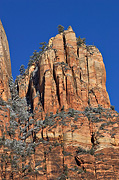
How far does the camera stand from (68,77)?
13075 centimetres

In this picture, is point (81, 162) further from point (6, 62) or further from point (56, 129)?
point (6, 62)

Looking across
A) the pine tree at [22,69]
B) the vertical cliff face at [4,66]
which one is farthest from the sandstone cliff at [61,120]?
the pine tree at [22,69]

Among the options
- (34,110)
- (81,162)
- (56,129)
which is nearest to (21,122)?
(34,110)

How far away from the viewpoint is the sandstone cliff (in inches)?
4528

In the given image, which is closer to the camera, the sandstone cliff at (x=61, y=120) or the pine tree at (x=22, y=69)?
the sandstone cliff at (x=61, y=120)

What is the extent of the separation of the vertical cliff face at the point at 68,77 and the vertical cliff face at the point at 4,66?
566 cm

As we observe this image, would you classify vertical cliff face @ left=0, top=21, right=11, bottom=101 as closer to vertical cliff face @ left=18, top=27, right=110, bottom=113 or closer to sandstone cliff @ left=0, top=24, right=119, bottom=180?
sandstone cliff @ left=0, top=24, right=119, bottom=180

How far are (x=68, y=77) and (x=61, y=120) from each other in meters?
12.1

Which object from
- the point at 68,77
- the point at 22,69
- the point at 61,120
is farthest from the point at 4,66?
the point at 61,120

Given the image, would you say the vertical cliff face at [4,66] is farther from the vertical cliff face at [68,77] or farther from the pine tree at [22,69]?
the vertical cliff face at [68,77]

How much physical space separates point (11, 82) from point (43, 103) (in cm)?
1679

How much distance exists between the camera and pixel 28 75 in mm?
146750

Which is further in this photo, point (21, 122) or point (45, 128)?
point (21, 122)

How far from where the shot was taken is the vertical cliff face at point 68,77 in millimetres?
129500
